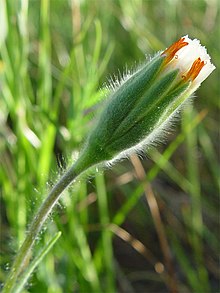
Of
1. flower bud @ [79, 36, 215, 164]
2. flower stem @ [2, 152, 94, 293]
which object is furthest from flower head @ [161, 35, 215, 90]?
flower stem @ [2, 152, 94, 293]

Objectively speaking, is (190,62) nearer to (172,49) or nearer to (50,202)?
(172,49)

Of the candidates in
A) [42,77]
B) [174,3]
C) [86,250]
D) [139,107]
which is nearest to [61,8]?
[174,3]

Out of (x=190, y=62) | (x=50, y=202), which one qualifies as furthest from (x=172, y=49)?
(x=50, y=202)

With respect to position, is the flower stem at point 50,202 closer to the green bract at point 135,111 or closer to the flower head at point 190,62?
the green bract at point 135,111

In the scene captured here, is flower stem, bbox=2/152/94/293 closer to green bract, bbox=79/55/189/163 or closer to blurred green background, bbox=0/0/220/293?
green bract, bbox=79/55/189/163

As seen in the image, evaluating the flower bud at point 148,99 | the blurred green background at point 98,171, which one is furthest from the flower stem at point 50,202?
the blurred green background at point 98,171

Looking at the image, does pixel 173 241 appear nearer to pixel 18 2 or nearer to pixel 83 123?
pixel 83 123
